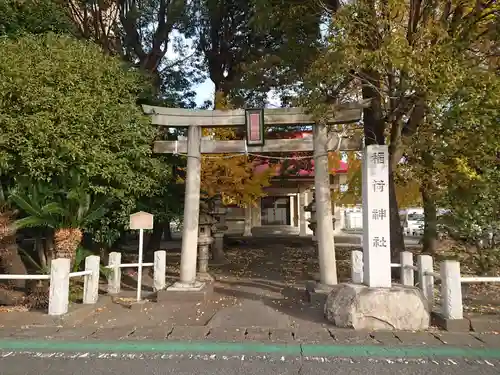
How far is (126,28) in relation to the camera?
13953 mm

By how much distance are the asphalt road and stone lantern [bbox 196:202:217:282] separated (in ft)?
19.1

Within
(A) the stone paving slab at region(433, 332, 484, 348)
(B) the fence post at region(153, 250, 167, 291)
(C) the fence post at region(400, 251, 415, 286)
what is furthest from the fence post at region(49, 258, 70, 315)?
(C) the fence post at region(400, 251, 415, 286)

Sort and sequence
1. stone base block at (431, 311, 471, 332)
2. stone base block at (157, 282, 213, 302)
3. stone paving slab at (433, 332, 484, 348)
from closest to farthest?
stone paving slab at (433, 332, 484, 348), stone base block at (431, 311, 471, 332), stone base block at (157, 282, 213, 302)

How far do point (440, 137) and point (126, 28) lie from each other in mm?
10786

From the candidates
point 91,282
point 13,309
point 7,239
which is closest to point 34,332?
point 91,282

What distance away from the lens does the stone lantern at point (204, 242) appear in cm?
1145

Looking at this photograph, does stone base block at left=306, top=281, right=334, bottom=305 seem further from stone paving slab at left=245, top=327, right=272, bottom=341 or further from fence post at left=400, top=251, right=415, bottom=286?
stone paving slab at left=245, top=327, right=272, bottom=341

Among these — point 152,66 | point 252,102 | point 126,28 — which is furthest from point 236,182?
point 126,28

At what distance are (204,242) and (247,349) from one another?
20.1ft

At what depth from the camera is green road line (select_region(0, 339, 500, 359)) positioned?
5.43 metres

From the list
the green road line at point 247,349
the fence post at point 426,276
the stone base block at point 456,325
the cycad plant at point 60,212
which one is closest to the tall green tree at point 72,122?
the cycad plant at point 60,212

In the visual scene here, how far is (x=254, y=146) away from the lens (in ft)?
30.7

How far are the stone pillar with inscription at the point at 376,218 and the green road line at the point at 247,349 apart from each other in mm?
1520

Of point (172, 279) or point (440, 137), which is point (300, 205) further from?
point (440, 137)
